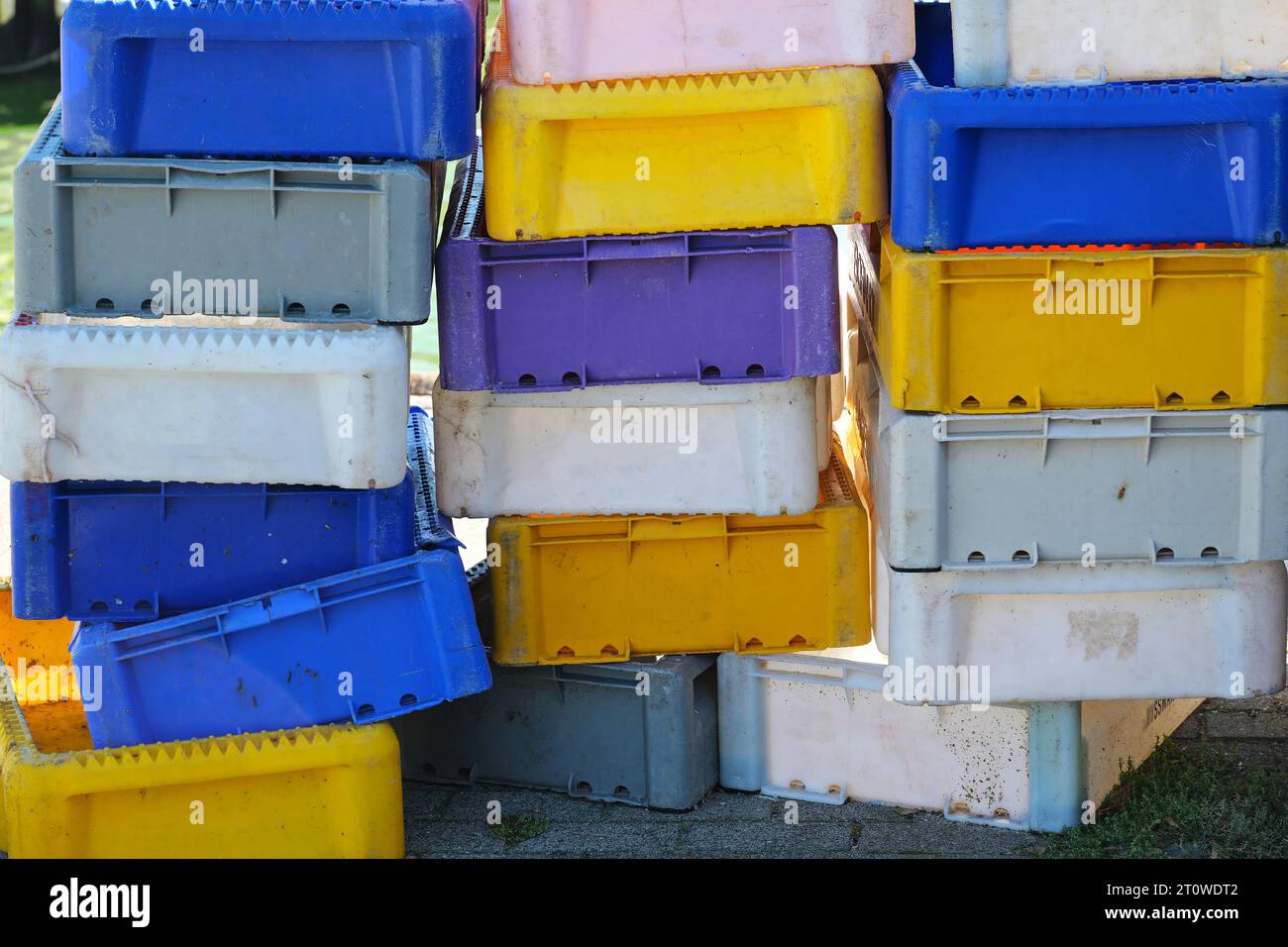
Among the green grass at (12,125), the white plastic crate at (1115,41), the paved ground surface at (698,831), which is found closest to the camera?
the white plastic crate at (1115,41)

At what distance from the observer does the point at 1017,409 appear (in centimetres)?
416

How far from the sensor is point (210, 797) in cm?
420

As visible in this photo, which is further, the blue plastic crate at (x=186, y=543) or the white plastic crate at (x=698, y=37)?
the blue plastic crate at (x=186, y=543)

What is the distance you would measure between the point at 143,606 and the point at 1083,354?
2.35 metres

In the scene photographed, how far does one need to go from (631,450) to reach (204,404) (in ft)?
3.46

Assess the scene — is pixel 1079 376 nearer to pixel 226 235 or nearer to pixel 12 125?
pixel 226 235

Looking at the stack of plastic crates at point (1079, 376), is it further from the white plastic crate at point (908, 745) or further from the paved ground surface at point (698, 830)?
the paved ground surface at point (698, 830)

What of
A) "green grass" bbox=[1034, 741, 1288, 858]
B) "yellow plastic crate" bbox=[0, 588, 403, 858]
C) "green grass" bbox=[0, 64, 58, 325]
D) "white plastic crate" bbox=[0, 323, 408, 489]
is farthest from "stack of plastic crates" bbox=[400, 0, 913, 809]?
"green grass" bbox=[0, 64, 58, 325]

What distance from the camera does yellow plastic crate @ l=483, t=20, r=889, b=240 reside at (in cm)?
412

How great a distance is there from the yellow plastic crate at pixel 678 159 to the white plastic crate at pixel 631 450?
438mm

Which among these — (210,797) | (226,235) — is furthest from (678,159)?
(210,797)

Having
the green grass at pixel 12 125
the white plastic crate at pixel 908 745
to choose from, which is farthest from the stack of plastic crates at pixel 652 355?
the green grass at pixel 12 125

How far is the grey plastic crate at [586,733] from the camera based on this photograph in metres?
4.66

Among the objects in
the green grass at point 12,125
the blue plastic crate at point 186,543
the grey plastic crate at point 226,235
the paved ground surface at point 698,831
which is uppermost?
the green grass at point 12,125
